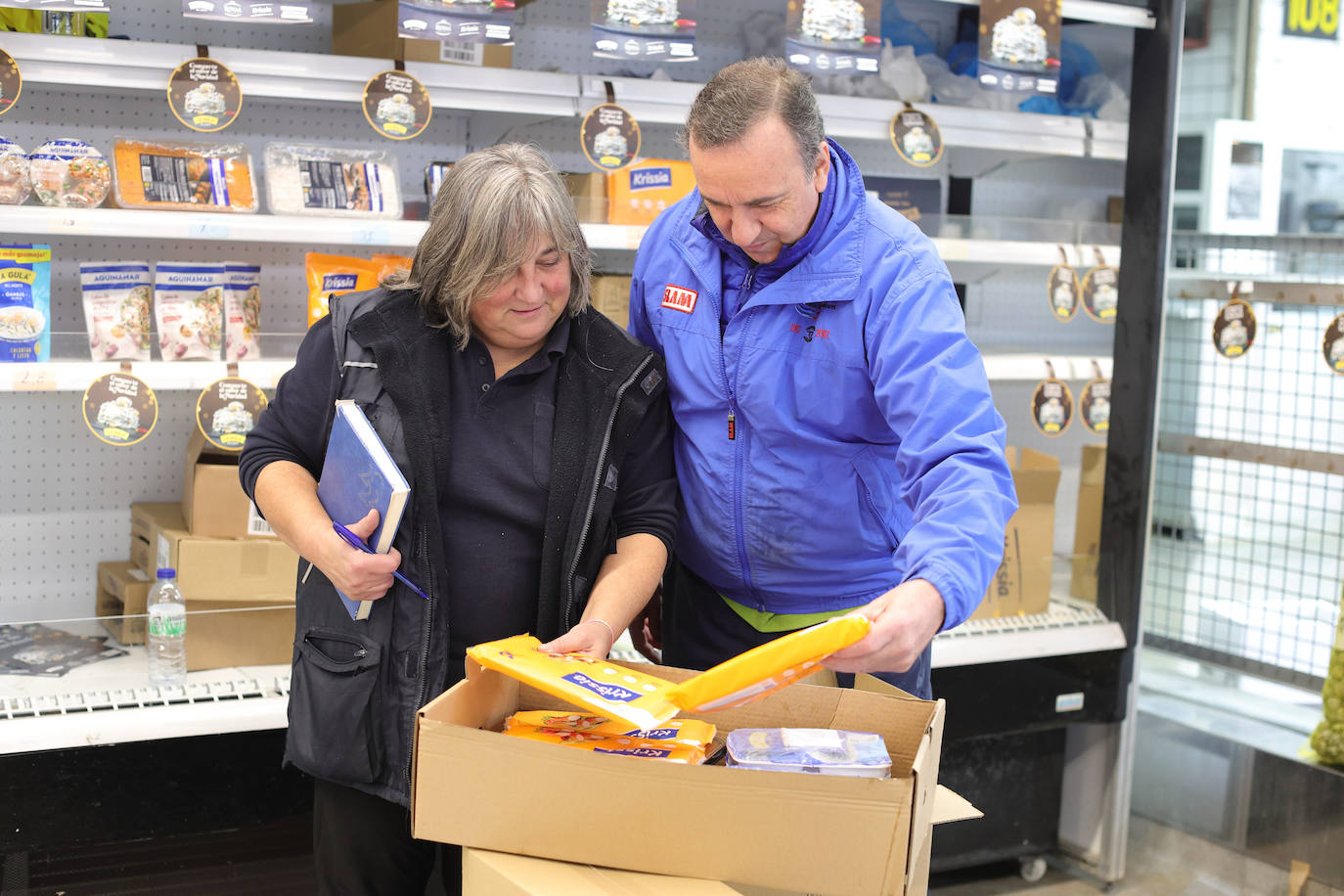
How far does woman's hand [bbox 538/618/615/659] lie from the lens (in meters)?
1.54

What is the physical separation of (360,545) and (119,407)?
1.19 metres

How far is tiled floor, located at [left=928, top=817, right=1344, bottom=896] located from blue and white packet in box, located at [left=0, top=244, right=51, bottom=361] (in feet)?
8.97

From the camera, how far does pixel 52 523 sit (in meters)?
3.08

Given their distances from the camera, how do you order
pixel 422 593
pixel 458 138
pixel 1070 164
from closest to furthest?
pixel 422 593 < pixel 458 138 < pixel 1070 164

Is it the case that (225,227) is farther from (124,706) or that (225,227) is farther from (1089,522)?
(1089,522)

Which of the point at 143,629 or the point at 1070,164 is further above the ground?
the point at 1070,164

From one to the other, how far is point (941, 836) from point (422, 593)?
227 centimetres

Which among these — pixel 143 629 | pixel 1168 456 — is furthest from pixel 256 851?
pixel 1168 456

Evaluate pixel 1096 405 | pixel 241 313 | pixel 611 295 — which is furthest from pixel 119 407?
pixel 1096 405

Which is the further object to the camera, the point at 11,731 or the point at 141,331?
the point at 141,331

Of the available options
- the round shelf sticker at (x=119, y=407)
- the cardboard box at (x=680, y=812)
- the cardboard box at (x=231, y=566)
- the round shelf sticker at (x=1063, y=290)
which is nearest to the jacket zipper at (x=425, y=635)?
the cardboard box at (x=680, y=812)

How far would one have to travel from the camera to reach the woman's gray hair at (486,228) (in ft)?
5.50

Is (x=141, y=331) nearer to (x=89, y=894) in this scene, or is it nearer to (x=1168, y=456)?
(x=89, y=894)

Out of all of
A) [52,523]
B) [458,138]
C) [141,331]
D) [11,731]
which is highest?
[458,138]
